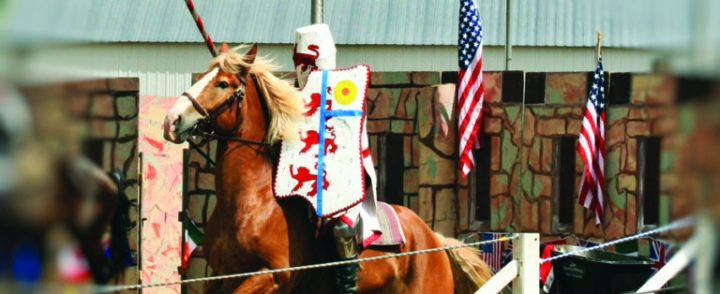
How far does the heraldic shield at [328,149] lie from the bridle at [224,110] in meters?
0.24

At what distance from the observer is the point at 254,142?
5480 millimetres

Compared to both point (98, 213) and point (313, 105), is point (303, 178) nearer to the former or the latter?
point (313, 105)

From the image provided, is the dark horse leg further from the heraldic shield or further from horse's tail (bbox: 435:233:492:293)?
horse's tail (bbox: 435:233:492:293)

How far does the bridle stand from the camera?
17.2ft

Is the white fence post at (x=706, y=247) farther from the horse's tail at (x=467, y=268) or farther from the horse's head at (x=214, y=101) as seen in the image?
the horse's tail at (x=467, y=268)

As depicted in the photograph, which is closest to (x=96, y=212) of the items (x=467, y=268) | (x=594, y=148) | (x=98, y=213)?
(x=98, y=213)

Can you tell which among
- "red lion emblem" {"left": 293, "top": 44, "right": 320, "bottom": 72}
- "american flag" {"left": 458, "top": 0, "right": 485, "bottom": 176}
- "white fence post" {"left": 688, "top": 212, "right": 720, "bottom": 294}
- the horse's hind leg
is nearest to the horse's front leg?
the horse's hind leg

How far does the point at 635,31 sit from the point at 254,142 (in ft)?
16.3

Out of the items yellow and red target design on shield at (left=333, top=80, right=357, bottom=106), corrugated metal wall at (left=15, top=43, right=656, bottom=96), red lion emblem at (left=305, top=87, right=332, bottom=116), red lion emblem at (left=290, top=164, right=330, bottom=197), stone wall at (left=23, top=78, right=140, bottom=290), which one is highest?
corrugated metal wall at (left=15, top=43, right=656, bottom=96)

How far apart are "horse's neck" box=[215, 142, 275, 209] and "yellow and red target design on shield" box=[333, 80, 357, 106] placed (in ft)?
1.82

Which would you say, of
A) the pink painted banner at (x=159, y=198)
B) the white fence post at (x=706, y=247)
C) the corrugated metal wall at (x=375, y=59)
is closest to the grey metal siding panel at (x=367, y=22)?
the corrugated metal wall at (x=375, y=59)

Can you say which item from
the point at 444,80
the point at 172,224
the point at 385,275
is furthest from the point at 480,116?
the point at 172,224

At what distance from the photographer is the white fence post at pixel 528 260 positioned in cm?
433

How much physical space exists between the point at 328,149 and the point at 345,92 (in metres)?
0.38
